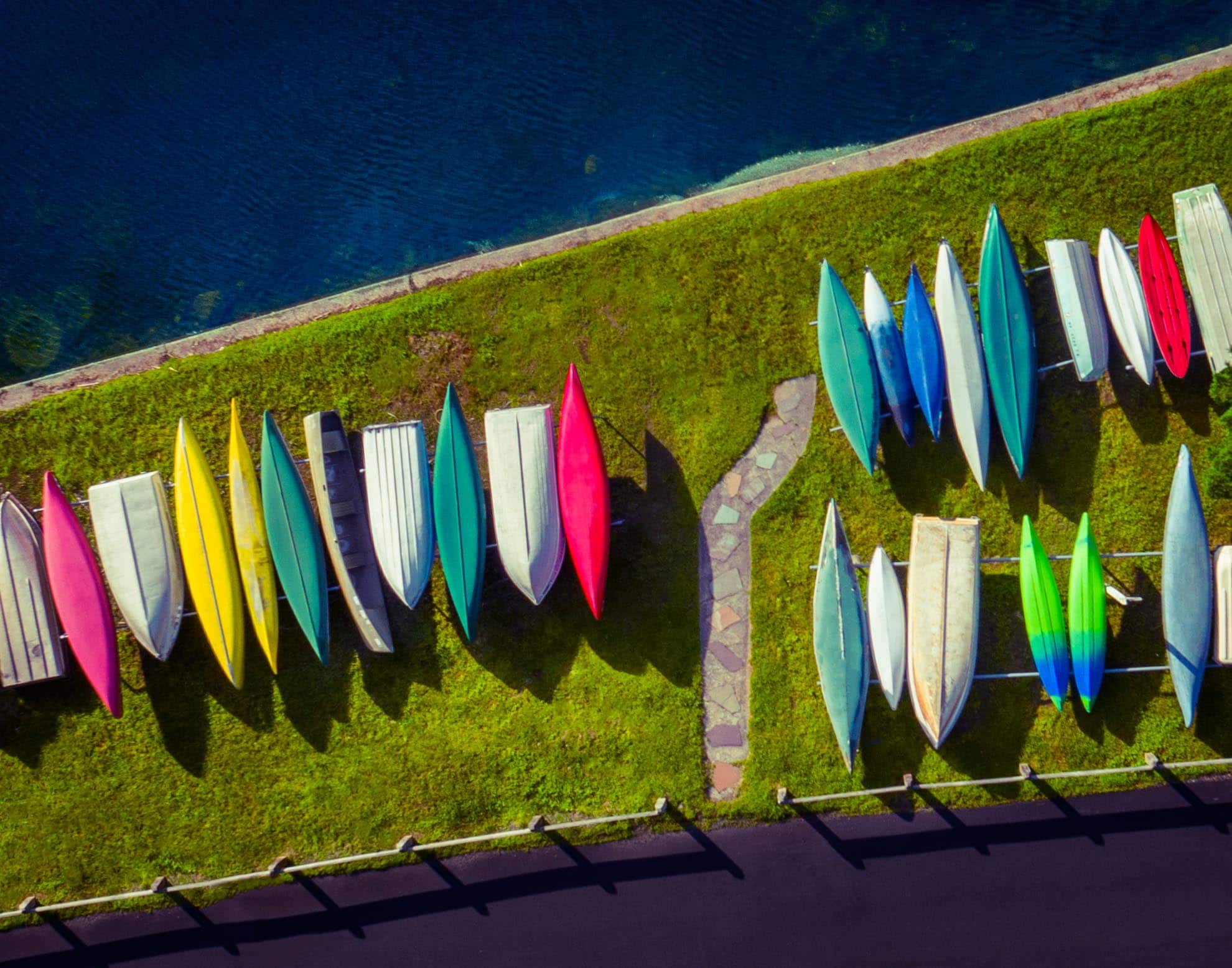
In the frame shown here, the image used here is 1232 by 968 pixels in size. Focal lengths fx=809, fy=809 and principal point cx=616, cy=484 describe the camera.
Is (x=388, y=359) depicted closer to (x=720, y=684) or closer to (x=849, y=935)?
(x=720, y=684)

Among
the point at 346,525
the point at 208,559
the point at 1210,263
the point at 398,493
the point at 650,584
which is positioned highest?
the point at 1210,263

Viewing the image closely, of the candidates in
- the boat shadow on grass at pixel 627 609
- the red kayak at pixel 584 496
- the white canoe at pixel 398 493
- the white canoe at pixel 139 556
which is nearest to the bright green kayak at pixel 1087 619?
the boat shadow on grass at pixel 627 609

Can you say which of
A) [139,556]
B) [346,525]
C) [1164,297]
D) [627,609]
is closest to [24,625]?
[139,556]

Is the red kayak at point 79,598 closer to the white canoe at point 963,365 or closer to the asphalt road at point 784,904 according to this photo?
the asphalt road at point 784,904

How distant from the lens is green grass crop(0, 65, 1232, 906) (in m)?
11.3

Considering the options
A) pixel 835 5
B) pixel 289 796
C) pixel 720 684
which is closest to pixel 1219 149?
pixel 835 5

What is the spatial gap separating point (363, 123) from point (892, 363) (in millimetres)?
9124

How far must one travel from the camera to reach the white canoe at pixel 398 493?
11109mm

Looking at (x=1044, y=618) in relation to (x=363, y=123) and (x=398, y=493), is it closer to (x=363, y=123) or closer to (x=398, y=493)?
(x=398, y=493)

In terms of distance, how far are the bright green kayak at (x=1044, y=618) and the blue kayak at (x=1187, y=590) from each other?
138cm

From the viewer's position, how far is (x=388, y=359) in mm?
11992

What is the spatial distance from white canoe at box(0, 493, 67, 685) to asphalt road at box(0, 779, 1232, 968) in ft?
12.2

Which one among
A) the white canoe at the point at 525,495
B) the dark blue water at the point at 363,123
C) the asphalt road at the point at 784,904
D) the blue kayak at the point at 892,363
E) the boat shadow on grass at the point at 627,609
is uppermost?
the dark blue water at the point at 363,123

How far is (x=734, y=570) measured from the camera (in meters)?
11.5
